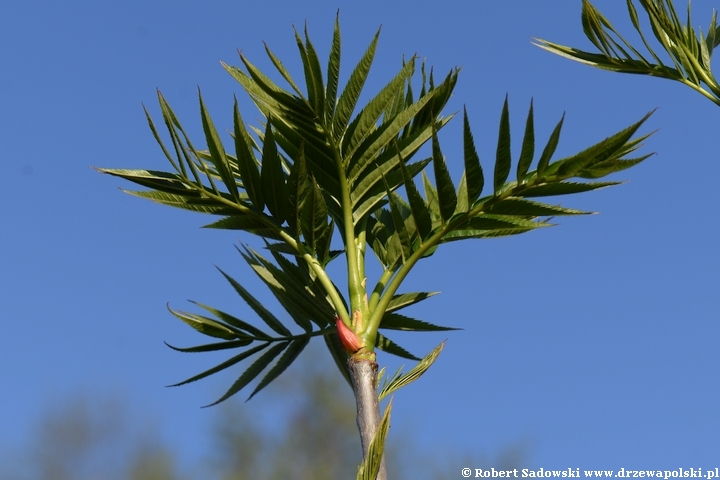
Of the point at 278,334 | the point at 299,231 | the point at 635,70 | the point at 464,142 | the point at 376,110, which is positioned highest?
the point at 635,70

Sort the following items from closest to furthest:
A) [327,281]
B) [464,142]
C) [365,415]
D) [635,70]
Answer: [365,415] < [464,142] < [327,281] < [635,70]

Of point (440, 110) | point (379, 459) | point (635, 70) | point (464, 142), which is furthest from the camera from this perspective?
point (635, 70)

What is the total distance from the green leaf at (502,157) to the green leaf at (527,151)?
1.5 inches

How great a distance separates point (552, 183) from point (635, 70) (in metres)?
1.28

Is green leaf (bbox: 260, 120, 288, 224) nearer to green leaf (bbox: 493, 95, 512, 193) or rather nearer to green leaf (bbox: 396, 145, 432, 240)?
green leaf (bbox: 396, 145, 432, 240)

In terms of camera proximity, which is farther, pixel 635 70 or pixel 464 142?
pixel 635 70

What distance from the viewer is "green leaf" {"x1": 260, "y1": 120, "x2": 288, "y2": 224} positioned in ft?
8.27

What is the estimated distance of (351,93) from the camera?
265 cm

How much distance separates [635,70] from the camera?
3463mm

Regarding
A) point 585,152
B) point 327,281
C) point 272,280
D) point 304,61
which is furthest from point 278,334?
point 585,152

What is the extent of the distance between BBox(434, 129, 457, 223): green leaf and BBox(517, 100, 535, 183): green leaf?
21 centimetres

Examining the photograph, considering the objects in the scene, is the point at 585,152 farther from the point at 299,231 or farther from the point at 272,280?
the point at 272,280

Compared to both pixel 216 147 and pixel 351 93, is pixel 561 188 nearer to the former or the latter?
pixel 351 93

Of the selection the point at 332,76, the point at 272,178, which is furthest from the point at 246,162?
the point at 332,76
